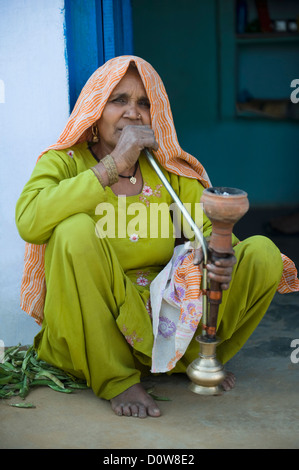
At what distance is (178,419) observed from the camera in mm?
2479

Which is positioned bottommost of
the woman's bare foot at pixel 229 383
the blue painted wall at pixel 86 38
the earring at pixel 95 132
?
the woman's bare foot at pixel 229 383

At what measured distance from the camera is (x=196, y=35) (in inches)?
254

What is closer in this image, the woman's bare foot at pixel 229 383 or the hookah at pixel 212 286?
the hookah at pixel 212 286

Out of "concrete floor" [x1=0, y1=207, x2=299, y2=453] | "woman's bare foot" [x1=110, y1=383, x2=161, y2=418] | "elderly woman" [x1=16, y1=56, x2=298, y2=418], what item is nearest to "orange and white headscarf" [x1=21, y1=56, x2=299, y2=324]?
"elderly woman" [x1=16, y1=56, x2=298, y2=418]

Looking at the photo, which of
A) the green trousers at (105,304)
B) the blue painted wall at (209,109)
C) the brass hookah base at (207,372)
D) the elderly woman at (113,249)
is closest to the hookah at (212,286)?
the brass hookah base at (207,372)

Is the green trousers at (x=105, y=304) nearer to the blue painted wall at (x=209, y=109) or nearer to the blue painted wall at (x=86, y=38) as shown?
the blue painted wall at (x=86, y=38)

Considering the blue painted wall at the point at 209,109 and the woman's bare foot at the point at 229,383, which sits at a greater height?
the blue painted wall at the point at 209,109

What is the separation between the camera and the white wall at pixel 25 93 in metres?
2.98

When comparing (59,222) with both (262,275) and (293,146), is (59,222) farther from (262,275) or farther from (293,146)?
(293,146)

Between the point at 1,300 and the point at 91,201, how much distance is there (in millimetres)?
1011

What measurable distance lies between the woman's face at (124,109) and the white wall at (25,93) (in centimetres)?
41

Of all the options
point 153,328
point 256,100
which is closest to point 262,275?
point 153,328

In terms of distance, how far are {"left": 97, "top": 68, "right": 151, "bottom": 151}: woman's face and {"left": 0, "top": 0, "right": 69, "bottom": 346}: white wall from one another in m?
0.41

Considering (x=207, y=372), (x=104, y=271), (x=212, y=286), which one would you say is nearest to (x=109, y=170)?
(x=104, y=271)
